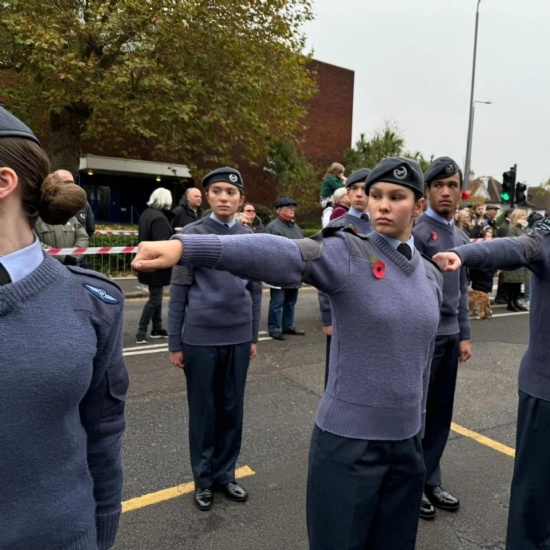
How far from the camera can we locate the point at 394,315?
192 cm

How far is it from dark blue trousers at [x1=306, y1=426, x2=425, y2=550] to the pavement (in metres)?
1.00

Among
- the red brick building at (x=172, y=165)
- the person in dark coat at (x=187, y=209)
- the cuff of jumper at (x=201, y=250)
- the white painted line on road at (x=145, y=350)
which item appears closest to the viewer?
the cuff of jumper at (x=201, y=250)

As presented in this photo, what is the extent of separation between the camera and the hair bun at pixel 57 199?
1353 mm

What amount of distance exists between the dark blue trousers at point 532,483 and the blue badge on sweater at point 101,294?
2.16m


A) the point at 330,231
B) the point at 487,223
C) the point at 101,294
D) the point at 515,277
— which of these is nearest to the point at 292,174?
the point at 487,223

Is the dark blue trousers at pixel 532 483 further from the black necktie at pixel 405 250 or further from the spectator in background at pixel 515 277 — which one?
the spectator in background at pixel 515 277

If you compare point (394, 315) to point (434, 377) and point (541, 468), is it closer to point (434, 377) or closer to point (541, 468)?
point (541, 468)

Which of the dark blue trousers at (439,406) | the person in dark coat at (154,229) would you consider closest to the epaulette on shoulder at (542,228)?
the dark blue trousers at (439,406)

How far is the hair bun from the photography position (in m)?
1.35

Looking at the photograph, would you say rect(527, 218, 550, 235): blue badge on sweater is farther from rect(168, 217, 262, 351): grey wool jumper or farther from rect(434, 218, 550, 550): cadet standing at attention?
rect(168, 217, 262, 351): grey wool jumper

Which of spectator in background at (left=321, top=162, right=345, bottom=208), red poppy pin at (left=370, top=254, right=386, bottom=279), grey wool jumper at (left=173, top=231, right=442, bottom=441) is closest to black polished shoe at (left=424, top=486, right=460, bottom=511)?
grey wool jumper at (left=173, top=231, right=442, bottom=441)

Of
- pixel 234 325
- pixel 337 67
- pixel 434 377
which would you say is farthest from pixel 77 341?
pixel 337 67

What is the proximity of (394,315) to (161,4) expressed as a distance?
11.4 m

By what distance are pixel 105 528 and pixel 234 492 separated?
6.27ft
